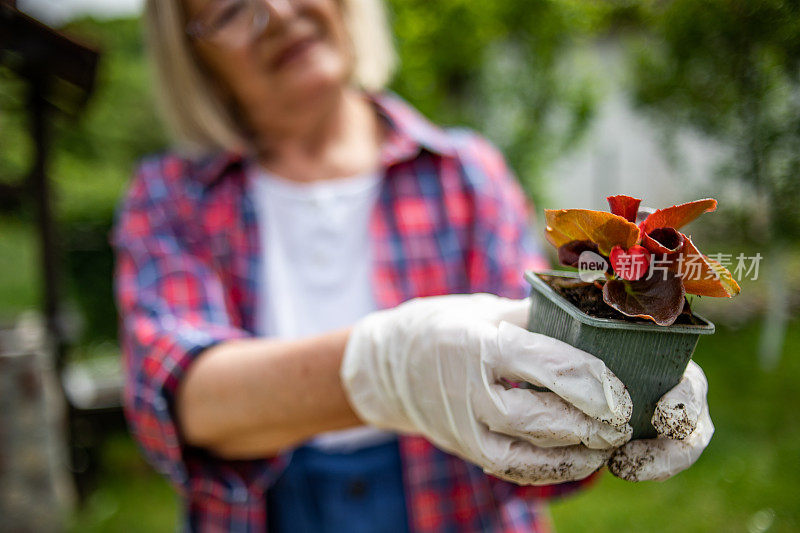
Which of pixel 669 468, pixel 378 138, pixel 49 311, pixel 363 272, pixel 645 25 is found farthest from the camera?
pixel 49 311

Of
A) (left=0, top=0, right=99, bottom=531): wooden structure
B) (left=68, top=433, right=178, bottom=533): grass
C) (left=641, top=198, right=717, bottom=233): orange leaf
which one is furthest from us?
(left=68, top=433, right=178, bottom=533): grass

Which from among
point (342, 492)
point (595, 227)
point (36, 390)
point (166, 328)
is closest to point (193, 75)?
point (166, 328)

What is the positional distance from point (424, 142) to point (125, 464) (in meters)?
3.42

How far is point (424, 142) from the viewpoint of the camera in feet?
5.01

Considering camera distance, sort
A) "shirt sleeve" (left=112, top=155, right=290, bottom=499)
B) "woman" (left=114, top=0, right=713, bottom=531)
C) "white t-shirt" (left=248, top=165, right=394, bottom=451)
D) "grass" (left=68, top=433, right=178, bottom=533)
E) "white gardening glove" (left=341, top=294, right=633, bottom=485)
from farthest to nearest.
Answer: "grass" (left=68, top=433, right=178, bottom=533) < "white t-shirt" (left=248, top=165, right=394, bottom=451) < "shirt sleeve" (left=112, top=155, right=290, bottom=499) < "woman" (left=114, top=0, right=713, bottom=531) < "white gardening glove" (left=341, top=294, right=633, bottom=485)

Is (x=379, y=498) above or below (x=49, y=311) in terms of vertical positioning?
below

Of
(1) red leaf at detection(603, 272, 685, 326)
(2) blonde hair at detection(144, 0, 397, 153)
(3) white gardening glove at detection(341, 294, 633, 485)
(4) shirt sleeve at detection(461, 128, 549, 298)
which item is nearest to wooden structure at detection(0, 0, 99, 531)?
(2) blonde hair at detection(144, 0, 397, 153)

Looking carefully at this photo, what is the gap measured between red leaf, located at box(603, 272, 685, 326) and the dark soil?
17mm

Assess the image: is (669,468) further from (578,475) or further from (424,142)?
(424,142)

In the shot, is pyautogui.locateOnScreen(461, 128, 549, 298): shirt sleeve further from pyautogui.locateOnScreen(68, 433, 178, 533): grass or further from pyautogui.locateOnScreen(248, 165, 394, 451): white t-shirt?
pyautogui.locateOnScreen(68, 433, 178, 533): grass

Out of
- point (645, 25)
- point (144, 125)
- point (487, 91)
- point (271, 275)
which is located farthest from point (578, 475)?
point (144, 125)

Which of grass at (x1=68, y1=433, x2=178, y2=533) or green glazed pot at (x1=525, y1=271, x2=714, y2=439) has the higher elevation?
green glazed pot at (x1=525, y1=271, x2=714, y2=439)

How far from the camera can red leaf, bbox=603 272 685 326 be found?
630mm

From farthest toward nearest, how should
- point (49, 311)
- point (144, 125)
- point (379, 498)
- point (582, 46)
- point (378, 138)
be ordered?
point (144, 125)
point (49, 311)
point (378, 138)
point (379, 498)
point (582, 46)
